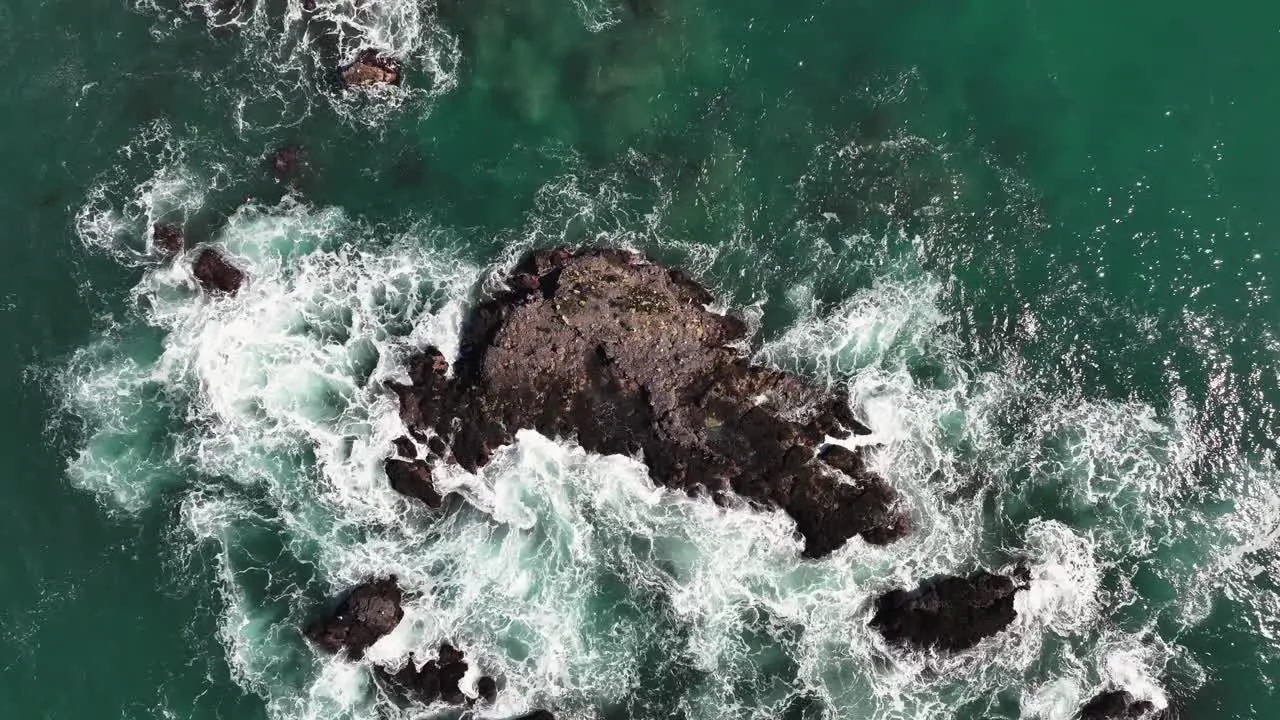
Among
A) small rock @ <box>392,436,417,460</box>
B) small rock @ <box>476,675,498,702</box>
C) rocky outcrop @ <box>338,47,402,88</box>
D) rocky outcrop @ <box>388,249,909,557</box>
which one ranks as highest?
rocky outcrop @ <box>338,47,402,88</box>

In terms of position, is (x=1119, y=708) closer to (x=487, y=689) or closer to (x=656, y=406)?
(x=656, y=406)

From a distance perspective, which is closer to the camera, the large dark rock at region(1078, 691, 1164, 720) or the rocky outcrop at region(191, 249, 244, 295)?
the large dark rock at region(1078, 691, 1164, 720)

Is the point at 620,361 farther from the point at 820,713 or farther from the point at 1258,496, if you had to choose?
the point at 1258,496

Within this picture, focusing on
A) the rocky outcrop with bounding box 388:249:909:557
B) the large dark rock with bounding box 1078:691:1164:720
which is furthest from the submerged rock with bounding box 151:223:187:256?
the large dark rock with bounding box 1078:691:1164:720

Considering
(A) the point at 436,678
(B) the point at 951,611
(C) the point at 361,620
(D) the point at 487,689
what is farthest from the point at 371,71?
(B) the point at 951,611

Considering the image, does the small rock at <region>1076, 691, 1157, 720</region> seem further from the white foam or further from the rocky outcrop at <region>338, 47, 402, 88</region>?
the rocky outcrop at <region>338, 47, 402, 88</region>

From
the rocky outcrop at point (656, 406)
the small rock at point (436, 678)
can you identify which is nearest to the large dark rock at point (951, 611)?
the rocky outcrop at point (656, 406)

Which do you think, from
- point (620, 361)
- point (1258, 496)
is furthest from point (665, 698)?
point (1258, 496)
